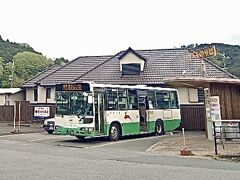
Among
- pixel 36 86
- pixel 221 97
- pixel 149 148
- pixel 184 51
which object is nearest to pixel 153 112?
pixel 221 97

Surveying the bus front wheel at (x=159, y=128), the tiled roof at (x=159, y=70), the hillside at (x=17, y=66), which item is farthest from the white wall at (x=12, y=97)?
the bus front wheel at (x=159, y=128)

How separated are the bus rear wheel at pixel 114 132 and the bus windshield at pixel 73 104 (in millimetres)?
1819

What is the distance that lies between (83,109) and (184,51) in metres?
19.5

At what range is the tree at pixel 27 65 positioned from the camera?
70.5 meters

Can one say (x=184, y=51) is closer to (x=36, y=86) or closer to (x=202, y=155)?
(x=36, y=86)

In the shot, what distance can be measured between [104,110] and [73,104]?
1.62 m

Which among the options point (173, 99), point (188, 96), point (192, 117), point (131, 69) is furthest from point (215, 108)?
point (131, 69)

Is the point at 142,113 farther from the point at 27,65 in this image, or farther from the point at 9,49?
the point at 9,49

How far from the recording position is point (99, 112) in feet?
62.2

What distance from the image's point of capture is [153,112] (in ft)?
76.2

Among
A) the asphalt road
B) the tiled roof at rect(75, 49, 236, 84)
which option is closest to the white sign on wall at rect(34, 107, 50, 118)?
the tiled roof at rect(75, 49, 236, 84)

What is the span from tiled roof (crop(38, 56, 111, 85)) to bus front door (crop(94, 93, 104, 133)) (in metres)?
17.8

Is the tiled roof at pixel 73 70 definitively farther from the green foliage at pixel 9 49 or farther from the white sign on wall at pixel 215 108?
the green foliage at pixel 9 49

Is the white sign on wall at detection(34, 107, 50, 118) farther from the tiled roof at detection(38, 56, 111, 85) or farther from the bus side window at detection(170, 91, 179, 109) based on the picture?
the bus side window at detection(170, 91, 179, 109)
